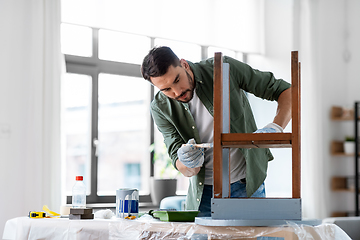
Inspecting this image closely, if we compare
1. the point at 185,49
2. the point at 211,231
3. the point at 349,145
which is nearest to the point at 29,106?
the point at 185,49

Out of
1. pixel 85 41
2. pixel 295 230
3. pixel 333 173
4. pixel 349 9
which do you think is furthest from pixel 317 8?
pixel 295 230

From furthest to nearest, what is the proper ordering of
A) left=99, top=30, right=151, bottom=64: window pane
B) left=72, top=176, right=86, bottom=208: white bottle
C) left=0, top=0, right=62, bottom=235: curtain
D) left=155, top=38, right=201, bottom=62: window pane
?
1. left=155, top=38, right=201, bottom=62: window pane
2. left=99, top=30, right=151, bottom=64: window pane
3. left=0, top=0, right=62, bottom=235: curtain
4. left=72, top=176, right=86, bottom=208: white bottle

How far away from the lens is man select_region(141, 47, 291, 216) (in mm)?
1393

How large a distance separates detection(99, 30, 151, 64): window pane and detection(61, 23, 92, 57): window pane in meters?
0.12

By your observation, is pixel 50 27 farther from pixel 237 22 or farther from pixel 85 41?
pixel 237 22

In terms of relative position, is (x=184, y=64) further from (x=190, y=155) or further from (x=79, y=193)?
(x=79, y=193)

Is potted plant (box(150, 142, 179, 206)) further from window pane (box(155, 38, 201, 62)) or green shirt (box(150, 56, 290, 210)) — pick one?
green shirt (box(150, 56, 290, 210))

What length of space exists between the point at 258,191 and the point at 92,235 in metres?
0.62

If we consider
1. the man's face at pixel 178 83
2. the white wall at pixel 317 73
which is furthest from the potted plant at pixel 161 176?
the man's face at pixel 178 83

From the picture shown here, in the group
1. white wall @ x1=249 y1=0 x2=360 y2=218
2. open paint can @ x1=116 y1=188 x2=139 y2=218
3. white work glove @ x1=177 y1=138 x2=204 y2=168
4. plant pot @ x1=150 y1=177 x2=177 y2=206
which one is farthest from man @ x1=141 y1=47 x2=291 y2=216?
white wall @ x1=249 y1=0 x2=360 y2=218

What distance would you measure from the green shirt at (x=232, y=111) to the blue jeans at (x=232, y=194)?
0.10 ft

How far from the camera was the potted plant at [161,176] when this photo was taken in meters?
3.50

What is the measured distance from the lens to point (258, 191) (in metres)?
1.51

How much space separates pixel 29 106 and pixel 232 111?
1.96 meters
